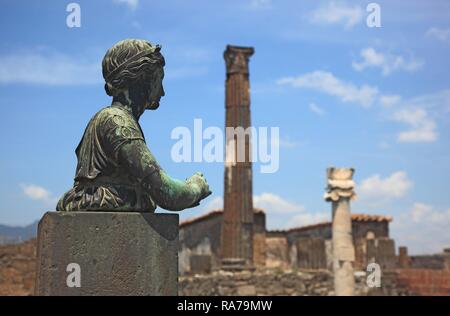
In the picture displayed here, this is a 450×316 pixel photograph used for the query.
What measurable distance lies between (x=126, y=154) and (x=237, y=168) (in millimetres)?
18946

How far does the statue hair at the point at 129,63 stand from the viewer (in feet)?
10.0

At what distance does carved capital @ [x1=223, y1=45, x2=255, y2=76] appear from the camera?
2220cm

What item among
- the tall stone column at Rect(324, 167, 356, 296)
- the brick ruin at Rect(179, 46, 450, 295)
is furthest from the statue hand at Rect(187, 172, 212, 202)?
the brick ruin at Rect(179, 46, 450, 295)

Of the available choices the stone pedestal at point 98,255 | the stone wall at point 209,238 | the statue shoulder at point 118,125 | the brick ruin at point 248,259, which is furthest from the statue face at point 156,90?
the stone wall at point 209,238

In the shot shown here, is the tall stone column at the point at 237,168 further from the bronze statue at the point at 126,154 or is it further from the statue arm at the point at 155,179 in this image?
the statue arm at the point at 155,179

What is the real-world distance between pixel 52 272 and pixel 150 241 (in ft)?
1.52

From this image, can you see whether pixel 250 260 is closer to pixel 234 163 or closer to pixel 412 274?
pixel 234 163

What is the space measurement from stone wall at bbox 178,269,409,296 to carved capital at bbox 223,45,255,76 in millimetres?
7327

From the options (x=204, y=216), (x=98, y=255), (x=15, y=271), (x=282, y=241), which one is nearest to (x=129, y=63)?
(x=98, y=255)

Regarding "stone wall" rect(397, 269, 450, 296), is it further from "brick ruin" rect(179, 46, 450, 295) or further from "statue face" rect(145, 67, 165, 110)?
"statue face" rect(145, 67, 165, 110)

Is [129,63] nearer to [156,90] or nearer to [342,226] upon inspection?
[156,90]

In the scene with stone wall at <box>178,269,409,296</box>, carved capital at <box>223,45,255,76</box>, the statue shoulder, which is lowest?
stone wall at <box>178,269,409,296</box>
